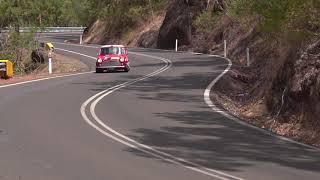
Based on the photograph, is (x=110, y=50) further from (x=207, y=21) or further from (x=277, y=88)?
(x=207, y=21)

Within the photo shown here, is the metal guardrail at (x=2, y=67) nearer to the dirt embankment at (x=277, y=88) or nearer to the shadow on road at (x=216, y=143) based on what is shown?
the dirt embankment at (x=277, y=88)

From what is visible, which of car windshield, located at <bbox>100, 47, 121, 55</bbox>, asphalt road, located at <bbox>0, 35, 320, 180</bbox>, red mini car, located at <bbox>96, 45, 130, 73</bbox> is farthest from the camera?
car windshield, located at <bbox>100, 47, 121, 55</bbox>

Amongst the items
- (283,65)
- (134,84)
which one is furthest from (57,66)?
(283,65)

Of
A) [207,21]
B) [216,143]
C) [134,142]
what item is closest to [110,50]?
[207,21]

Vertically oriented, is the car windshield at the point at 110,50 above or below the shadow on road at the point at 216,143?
below

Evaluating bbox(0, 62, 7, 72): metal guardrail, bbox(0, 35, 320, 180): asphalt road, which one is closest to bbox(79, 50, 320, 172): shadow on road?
bbox(0, 35, 320, 180): asphalt road

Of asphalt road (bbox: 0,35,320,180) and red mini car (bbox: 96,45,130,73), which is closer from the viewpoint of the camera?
asphalt road (bbox: 0,35,320,180)

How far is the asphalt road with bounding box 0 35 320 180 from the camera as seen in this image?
9.00 metres

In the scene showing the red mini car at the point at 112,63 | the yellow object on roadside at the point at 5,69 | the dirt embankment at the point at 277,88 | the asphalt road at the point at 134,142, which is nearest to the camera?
the asphalt road at the point at 134,142

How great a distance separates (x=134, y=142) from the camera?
37.2 feet

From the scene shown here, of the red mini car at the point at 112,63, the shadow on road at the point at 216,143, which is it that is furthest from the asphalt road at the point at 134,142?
the red mini car at the point at 112,63

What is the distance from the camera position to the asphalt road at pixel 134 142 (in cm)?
900

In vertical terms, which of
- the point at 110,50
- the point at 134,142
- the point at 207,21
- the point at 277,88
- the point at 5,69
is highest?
the point at 207,21

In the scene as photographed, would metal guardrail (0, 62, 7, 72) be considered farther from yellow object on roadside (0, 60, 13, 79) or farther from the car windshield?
the car windshield
